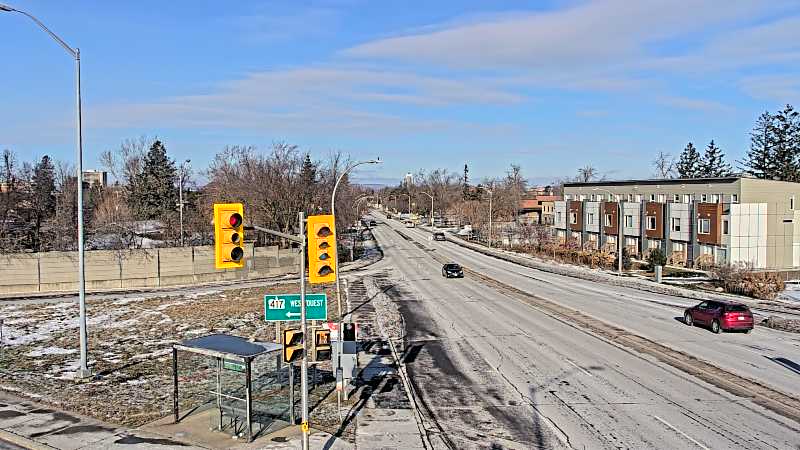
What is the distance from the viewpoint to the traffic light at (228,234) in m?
12.2

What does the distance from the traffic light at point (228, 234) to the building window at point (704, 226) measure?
189 ft

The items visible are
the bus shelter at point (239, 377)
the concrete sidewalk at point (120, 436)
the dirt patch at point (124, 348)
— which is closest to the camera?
the concrete sidewalk at point (120, 436)

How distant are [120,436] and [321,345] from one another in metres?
5.05

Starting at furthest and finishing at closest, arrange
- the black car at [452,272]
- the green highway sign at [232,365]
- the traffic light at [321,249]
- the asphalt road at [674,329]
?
the black car at [452,272], the asphalt road at [674,329], the green highway sign at [232,365], the traffic light at [321,249]

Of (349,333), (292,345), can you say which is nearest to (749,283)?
(349,333)

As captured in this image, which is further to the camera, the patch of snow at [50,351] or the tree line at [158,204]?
the tree line at [158,204]

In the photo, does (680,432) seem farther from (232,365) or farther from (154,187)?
(154,187)

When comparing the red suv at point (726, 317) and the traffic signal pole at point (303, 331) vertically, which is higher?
the traffic signal pole at point (303, 331)

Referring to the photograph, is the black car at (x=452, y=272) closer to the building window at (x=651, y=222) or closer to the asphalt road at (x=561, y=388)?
the asphalt road at (x=561, y=388)

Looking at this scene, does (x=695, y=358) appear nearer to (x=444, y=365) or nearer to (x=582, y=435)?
(x=444, y=365)

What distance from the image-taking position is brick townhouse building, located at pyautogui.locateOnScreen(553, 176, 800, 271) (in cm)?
5981

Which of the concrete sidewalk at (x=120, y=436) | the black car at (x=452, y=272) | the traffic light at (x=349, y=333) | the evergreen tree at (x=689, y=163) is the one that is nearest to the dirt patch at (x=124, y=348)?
the concrete sidewalk at (x=120, y=436)

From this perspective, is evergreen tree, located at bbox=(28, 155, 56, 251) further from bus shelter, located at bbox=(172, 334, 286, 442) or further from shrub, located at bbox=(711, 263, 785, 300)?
shrub, located at bbox=(711, 263, 785, 300)

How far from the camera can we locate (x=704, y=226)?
203 ft
